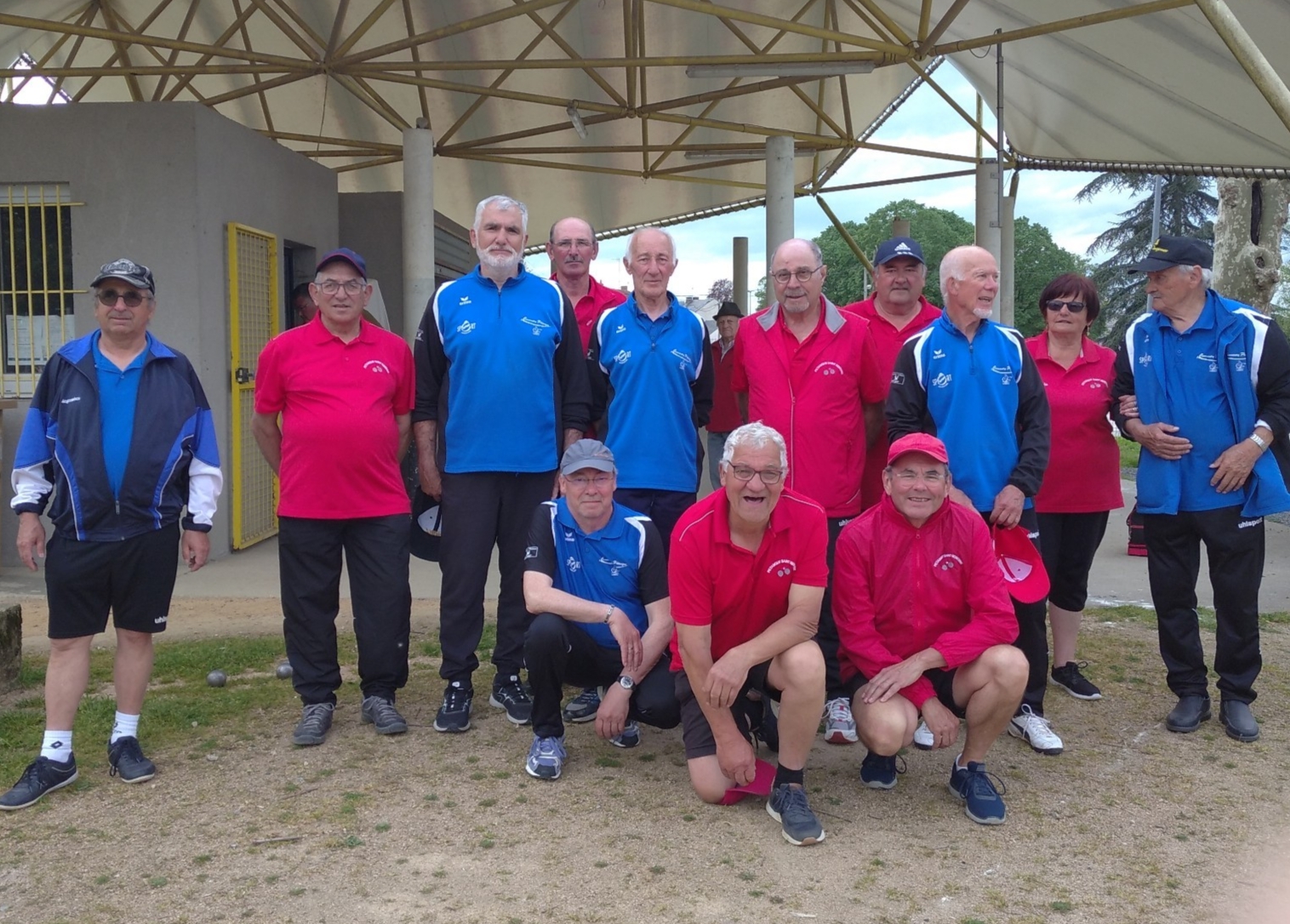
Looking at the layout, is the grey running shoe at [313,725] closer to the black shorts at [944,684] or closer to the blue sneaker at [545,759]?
the blue sneaker at [545,759]

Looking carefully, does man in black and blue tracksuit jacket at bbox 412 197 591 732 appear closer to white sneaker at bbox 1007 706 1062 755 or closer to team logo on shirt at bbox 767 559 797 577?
team logo on shirt at bbox 767 559 797 577

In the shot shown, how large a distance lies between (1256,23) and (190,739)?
6.81m

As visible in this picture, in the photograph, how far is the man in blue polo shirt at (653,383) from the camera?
14.6 ft

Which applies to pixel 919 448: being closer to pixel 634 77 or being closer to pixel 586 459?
pixel 586 459

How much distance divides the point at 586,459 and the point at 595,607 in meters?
0.51

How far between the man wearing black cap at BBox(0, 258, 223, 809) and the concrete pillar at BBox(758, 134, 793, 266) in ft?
28.2

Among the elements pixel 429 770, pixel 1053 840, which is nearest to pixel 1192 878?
pixel 1053 840

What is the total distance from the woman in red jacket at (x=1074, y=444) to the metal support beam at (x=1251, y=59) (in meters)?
1.22

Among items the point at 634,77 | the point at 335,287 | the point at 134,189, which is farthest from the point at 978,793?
the point at 634,77

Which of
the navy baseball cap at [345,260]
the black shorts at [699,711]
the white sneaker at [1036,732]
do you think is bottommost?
the white sneaker at [1036,732]

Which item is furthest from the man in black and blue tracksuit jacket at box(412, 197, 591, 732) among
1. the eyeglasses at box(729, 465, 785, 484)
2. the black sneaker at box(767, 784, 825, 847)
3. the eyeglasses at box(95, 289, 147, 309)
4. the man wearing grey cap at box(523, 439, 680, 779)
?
the black sneaker at box(767, 784, 825, 847)

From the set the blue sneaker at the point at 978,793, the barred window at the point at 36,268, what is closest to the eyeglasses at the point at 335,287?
the blue sneaker at the point at 978,793

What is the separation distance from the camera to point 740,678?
363 cm

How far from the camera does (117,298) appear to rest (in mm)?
3852
